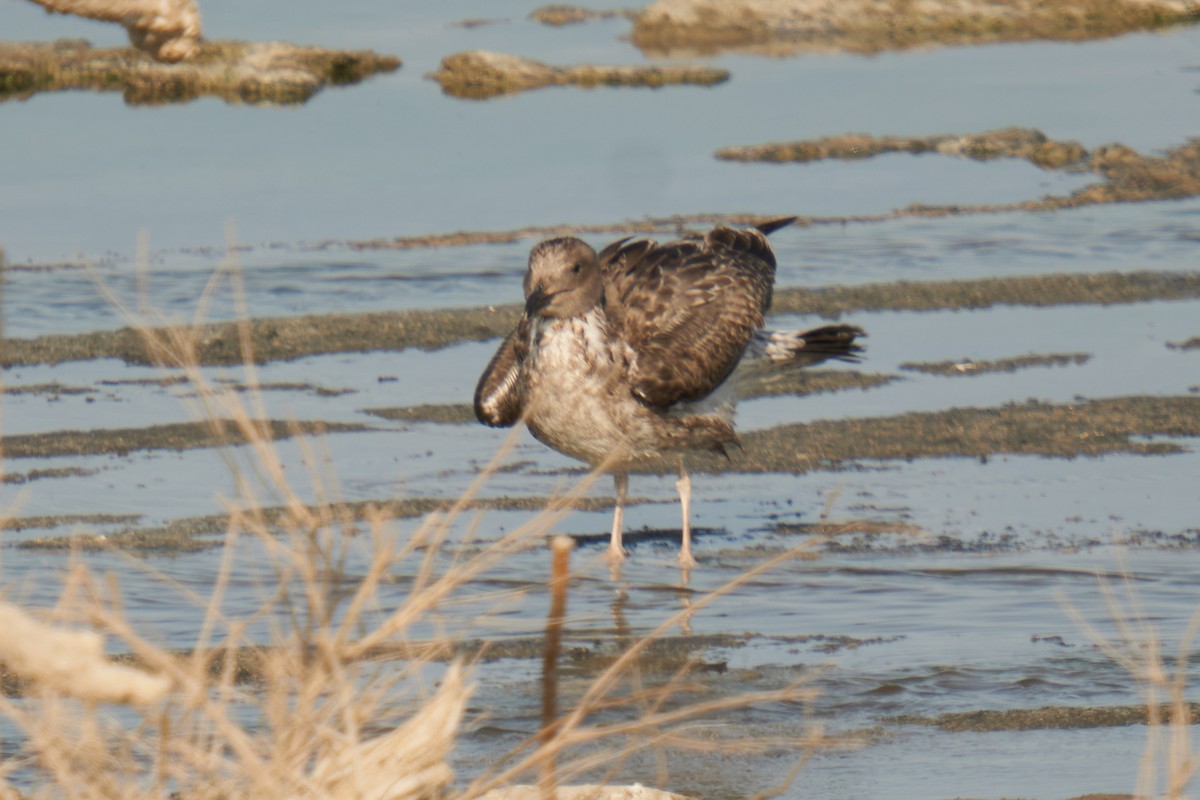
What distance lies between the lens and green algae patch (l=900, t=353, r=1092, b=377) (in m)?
11.1

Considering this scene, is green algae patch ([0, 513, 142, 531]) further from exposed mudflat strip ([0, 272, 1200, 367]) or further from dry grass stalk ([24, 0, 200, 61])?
dry grass stalk ([24, 0, 200, 61])

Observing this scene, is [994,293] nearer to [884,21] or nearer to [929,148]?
[929,148]

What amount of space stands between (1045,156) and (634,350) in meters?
10.9

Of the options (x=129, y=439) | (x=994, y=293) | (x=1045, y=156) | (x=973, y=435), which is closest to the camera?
(x=129, y=439)

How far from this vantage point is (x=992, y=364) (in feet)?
36.7

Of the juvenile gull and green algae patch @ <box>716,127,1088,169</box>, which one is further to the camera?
green algae patch @ <box>716,127,1088,169</box>

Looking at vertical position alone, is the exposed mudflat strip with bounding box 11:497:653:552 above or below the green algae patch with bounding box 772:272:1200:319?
below

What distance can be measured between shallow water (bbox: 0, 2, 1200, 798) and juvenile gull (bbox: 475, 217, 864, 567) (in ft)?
1.68

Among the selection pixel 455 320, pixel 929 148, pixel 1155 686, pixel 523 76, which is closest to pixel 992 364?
pixel 455 320

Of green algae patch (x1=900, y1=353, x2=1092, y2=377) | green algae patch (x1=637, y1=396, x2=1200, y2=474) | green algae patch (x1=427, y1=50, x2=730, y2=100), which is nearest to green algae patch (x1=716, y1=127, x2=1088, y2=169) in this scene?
green algae patch (x1=427, y1=50, x2=730, y2=100)

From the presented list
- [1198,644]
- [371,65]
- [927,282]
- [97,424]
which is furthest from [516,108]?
[1198,644]

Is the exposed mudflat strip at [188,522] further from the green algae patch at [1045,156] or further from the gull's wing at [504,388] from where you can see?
the green algae patch at [1045,156]

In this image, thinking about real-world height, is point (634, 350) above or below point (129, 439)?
above

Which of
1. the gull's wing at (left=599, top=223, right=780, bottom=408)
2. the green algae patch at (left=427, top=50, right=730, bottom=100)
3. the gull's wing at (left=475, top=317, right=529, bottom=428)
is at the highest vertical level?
the green algae patch at (left=427, top=50, right=730, bottom=100)
